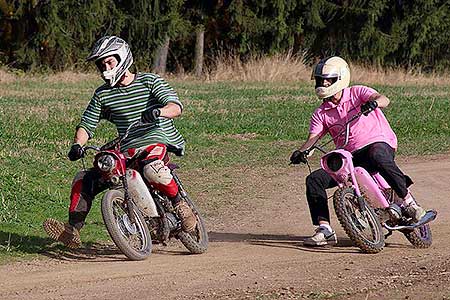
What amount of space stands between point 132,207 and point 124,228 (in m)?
0.18

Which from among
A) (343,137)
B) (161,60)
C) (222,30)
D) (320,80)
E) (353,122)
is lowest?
(161,60)

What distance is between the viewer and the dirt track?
762cm

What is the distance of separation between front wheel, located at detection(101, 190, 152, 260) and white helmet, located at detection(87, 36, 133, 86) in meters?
0.96

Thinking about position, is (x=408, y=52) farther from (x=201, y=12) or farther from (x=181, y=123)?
(x=181, y=123)

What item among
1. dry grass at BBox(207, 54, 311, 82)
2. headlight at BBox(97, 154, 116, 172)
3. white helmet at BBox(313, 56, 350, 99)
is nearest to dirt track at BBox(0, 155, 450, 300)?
headlight at BBox(97, 154, 116, 172)

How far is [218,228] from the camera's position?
11.4m

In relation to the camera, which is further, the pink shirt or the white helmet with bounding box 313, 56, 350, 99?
the pink shirt

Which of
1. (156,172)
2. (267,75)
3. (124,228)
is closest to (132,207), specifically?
(124,228)

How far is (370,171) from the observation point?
31.5ft

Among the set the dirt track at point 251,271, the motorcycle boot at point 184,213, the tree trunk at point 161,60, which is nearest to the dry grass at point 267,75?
the tree trunk at point 161,60

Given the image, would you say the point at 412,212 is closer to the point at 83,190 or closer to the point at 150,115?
the point at 150,115

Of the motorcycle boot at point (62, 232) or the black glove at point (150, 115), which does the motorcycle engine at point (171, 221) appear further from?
the black glove at point (150, 115)

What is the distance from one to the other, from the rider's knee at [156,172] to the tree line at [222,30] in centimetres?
2936

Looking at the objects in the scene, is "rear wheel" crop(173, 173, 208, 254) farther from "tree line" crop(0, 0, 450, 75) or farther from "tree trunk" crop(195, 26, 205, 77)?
"tree trunk" crop(195, 26, 205, 77)
